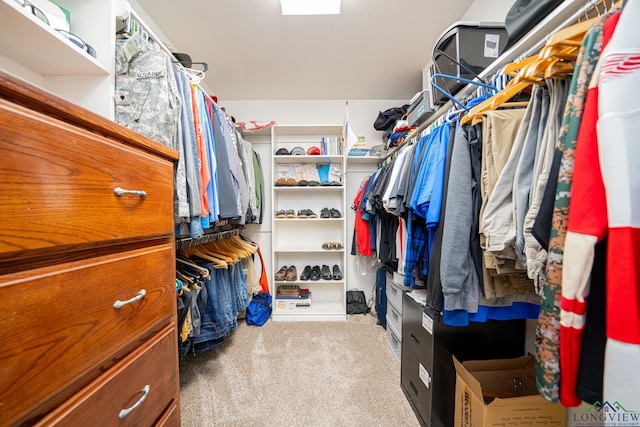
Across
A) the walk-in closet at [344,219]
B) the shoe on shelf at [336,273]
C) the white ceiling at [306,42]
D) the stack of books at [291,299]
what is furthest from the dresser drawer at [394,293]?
the white ceiling at [306,42]

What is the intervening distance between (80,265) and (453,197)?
99cm

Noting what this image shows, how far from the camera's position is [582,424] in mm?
651

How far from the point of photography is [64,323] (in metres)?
0.36

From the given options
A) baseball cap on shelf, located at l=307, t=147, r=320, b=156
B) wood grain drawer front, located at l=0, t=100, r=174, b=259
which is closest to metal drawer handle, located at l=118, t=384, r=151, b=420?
wood grain drawer front, located at l=0, t=100, r=174, b=259

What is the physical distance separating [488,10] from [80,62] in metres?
2.03

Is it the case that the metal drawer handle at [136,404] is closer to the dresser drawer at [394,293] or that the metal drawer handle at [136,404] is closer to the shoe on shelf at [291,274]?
the dresser drawer at [394,293]

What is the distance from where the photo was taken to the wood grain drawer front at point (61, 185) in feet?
0.99

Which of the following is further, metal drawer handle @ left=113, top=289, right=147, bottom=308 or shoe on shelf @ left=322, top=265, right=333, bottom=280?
shoe on shelf @ left=322, top=265, right=333, bottom=280

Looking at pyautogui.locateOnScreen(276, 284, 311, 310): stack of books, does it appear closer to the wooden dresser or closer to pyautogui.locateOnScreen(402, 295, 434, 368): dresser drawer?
pyautogui.locateOnScreen(402, 295, 434, 368): dresser drawer

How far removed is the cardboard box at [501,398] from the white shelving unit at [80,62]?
1750 mm

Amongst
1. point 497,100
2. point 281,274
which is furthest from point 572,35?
point 281,274

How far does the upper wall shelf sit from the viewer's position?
2.04 ft

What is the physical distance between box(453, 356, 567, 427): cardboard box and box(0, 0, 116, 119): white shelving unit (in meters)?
1.75

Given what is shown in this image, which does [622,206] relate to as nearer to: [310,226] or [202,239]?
[202,239]
